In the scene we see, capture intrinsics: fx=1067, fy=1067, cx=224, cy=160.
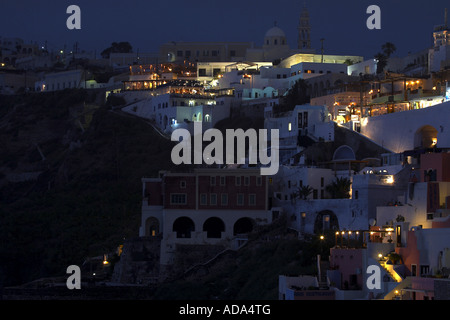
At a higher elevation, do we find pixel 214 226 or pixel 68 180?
pixel 68 180

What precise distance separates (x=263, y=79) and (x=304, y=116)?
17.3 m

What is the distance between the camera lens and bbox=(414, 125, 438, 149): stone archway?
62.2m

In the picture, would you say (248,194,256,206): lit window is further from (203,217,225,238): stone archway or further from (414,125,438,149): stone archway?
(414,125,438,149): stone archway

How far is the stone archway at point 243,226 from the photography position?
6100cm

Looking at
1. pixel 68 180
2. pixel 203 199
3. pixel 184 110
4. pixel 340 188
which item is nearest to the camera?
pixel 340 188

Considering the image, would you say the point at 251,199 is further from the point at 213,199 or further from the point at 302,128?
the point at 302,128

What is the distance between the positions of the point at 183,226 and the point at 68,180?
89.5 feet

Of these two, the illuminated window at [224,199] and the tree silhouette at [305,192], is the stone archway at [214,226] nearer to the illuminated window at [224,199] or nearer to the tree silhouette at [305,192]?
the illuminated window at [224,199]

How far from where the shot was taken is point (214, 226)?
201ft

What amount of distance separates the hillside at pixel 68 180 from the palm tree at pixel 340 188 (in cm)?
1630

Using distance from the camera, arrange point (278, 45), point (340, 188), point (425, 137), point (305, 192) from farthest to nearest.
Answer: point (278, 45), point (425, 137), point (305, 192), point (340, 188)

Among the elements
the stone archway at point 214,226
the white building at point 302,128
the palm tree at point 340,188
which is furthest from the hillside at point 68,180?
the palm tree at point 340,188

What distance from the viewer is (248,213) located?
200ft

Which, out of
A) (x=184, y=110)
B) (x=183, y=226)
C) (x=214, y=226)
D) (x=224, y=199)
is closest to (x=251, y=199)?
(x=224, y=199)
